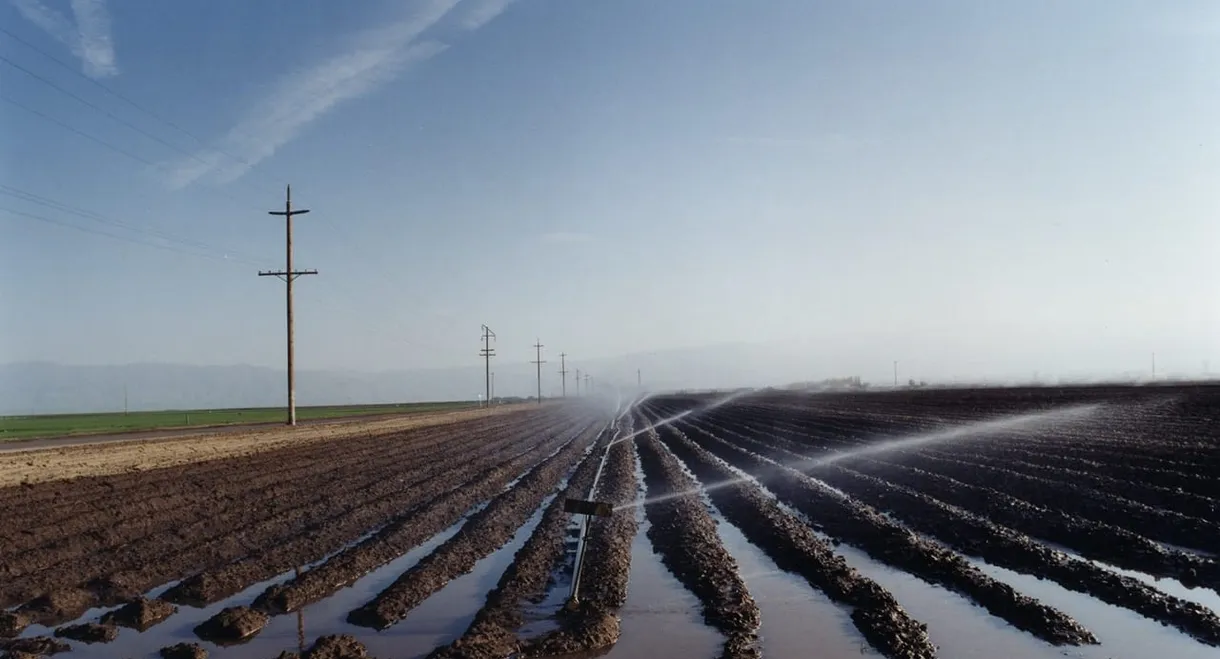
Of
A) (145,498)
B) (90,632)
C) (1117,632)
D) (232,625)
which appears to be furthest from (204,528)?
(1117,632)

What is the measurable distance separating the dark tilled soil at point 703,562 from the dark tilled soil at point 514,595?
1.56 meters

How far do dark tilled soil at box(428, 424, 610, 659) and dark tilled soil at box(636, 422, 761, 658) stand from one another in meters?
1.56

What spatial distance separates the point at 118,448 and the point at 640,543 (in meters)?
19.6

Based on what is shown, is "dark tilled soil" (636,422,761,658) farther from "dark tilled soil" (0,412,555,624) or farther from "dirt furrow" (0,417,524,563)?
"dirt furrow" (0,417,524,563)

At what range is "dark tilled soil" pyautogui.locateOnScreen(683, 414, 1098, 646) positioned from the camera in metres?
8.26

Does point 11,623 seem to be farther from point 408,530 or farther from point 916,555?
point 916,555

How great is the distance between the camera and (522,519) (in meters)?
15.5

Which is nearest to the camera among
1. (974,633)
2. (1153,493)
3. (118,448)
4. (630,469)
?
(974,633)

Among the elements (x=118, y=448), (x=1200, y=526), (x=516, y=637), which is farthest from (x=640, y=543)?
(x=118, y=448)

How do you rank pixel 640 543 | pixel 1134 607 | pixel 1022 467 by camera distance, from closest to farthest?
pixel 1134 607
pixel 640 543
pixel 1022 467

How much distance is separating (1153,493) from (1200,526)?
121 inches

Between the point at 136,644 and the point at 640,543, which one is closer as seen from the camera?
the point at 136,644

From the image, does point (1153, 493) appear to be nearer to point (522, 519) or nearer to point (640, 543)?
point (640, 543)

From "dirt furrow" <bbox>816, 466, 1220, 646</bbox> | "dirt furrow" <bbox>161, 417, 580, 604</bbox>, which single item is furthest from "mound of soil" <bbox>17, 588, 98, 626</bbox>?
"dirt furrow" <bbox>816, 466, 1220, 646</bbox>
